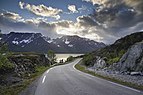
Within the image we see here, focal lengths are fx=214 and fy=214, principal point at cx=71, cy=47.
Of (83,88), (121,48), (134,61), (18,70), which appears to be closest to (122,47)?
(121,48)

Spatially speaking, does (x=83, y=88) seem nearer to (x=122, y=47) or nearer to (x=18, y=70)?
(x=18, y=70)

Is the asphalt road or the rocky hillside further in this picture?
the rocky hillside

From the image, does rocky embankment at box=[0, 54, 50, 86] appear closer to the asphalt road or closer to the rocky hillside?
the asphalt road

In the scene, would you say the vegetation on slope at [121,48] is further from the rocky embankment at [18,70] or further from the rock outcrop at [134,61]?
the rocky embankment at [18,70]

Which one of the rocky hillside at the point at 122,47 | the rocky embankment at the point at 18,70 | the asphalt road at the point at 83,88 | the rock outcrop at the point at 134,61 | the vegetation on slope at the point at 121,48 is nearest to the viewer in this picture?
the asphalt road at the point at 83,88

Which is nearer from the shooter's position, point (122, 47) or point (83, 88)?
point (83, 88)

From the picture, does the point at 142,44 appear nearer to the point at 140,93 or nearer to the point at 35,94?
the point at 140,93

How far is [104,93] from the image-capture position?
40.1ft

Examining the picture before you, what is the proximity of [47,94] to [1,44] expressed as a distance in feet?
65.4

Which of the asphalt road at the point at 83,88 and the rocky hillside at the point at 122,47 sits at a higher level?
the rocky hillside at the point at 122,47

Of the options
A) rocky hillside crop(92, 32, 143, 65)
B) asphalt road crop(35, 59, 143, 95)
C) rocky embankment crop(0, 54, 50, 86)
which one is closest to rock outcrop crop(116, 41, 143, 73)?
asphalt road crop(35, 59, 143, 95)

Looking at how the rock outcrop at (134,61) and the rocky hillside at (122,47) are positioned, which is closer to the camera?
the rock outcrop at (134,61)

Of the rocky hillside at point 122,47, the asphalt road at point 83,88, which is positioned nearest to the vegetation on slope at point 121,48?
the rocky hillside at point 122,47

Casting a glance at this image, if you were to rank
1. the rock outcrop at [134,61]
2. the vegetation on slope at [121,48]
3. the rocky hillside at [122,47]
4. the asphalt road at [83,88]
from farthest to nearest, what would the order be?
the rocky hillside at [122,47]
the vegetation on slope at [121,48]
the rock outcrop at [134,61]
the asphalt road at [83,88]
